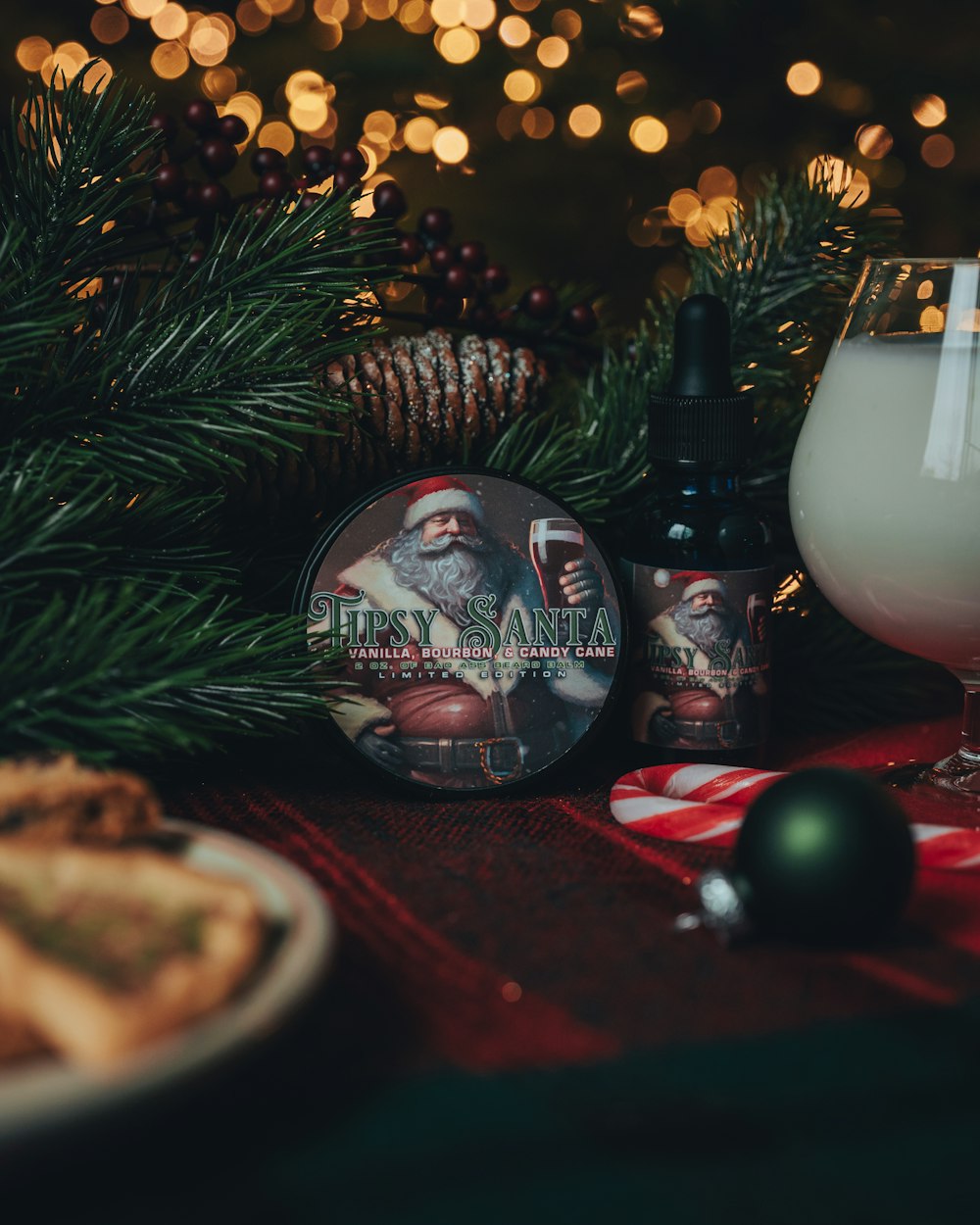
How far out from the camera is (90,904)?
44 cm

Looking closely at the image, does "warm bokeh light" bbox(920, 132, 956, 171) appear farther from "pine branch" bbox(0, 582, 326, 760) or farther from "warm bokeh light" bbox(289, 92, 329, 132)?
"pine branch" bbox(0, 582, 326, 760)

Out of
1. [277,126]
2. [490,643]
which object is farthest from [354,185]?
[277,126]

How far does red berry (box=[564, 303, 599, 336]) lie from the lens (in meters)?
0.98

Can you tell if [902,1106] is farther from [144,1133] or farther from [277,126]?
[277,126]

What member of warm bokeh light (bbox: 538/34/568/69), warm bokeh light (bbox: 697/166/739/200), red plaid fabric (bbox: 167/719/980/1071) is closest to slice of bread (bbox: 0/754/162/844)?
red plaid fabric (bbox: 167/719/980/1071)

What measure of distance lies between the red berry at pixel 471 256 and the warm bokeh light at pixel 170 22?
55cm

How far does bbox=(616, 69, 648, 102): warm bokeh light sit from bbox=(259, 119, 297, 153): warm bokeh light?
373mm

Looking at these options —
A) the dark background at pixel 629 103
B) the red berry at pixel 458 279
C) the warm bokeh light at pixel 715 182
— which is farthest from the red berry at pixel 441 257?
the warm bokeh light at pixel 715 182

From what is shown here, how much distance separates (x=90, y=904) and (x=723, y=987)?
263 mm

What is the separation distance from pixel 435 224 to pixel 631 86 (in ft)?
1.73

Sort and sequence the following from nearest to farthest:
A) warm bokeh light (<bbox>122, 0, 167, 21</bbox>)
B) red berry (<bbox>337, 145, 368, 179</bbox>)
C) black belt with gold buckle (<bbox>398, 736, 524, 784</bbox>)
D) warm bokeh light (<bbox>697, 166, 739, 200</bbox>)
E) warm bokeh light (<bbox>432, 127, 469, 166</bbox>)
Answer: black belt with gold buckle (<bbox>398, 736, 524, 784</bbox>) < red berry (<bbox>337, 145, 368, 179</bbox>) < warm bokeh light (<bbox>122, 0, 167, 21</bbox>) < warm bokeh light (<bbox>432, 127, 469, 166</bbox>) < warm bokeh light (<bbox>697, 166, 739, 200</bbox>)

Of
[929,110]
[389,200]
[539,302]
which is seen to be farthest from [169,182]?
[929,110]

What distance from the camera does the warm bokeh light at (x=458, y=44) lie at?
1.30m

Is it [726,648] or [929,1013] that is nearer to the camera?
[929,1013]
